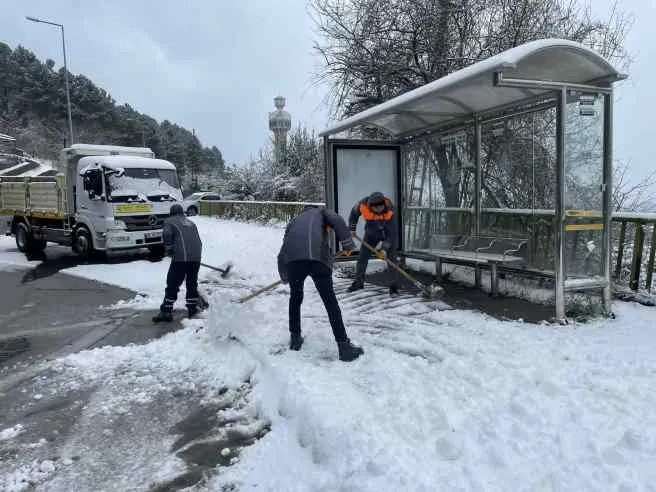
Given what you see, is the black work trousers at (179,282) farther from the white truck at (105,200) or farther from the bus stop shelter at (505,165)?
the white truck at (105,200)

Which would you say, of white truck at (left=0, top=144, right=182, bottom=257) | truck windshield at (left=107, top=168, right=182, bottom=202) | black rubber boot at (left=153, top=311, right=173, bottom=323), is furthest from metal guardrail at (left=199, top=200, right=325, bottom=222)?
black rubber boot at (left=153, top=311, right=173, bottom=323)

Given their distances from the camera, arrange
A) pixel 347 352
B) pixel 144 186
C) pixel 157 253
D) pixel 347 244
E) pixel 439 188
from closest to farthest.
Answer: pixel 347 352
pixel 347 244
pixel 439 188
pixel 144 186
pixel 157 253

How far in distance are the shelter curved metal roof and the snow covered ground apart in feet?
9.00

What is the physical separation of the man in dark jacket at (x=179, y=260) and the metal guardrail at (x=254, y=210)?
9992 millimetres

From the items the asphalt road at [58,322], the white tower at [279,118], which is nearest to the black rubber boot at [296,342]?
the asphalt road at [58,322]

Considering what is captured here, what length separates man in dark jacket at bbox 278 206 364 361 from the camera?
5062 mm

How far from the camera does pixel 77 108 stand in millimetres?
55969

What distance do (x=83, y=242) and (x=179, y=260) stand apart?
6.52 metres

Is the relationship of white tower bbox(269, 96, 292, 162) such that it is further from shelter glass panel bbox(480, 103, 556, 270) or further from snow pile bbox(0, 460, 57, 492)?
snow pile bbox(0, 460, 57, 492)

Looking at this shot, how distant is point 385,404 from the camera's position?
3877 millimetres

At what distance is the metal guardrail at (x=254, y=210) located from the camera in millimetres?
19391

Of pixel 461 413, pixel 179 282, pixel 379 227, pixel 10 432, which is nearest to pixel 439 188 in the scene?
pixel 379 227

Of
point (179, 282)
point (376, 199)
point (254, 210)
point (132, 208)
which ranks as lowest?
point (179, 282)

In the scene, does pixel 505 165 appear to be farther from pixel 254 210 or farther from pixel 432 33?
pixel 254 210
